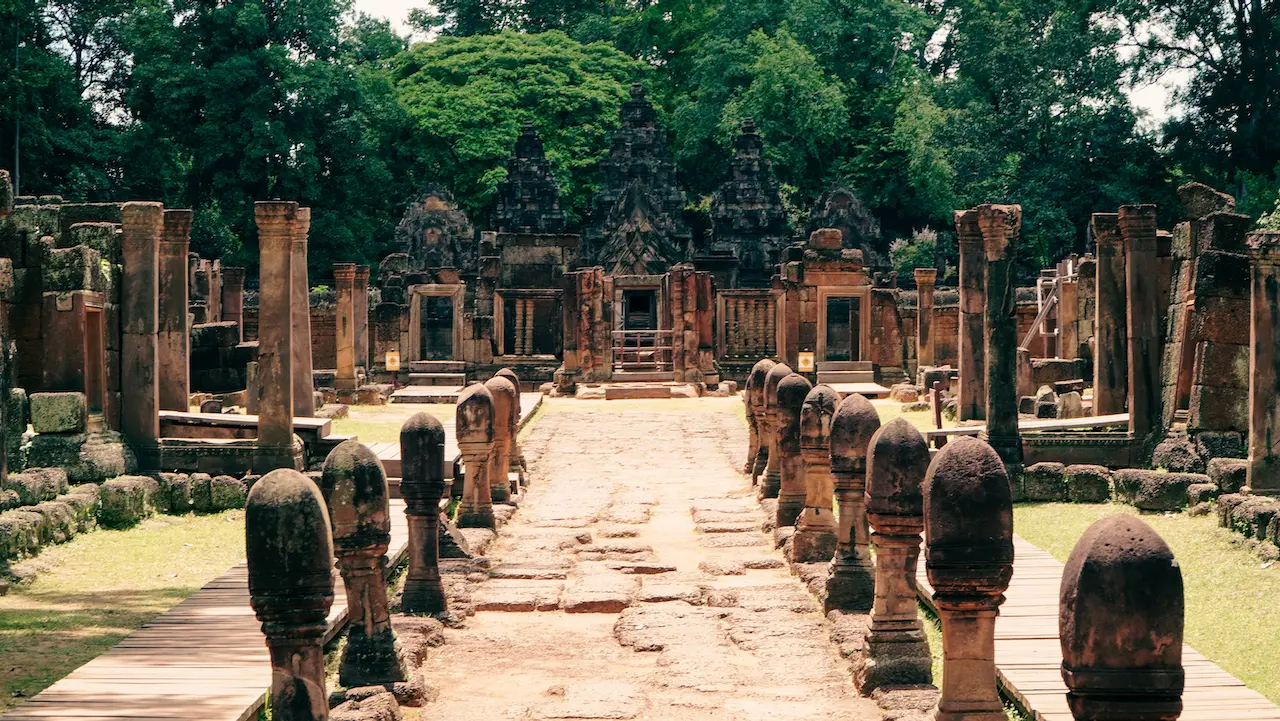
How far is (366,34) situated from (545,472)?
4521 cm

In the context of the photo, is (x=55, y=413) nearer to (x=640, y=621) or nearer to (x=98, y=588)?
(x=98, y=588)

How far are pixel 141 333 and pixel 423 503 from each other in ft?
23.3

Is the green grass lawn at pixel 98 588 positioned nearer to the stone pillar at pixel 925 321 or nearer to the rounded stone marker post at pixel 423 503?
the rounded stone marker post at pixel 423 503

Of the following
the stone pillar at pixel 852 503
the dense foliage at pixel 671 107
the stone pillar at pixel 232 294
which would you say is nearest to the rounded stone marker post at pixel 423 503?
the stone pillar at pixel 852 503

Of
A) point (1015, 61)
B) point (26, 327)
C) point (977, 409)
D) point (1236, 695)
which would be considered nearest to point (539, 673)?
point (1236, 695)

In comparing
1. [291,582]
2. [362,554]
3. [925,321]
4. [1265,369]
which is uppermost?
[925,321]

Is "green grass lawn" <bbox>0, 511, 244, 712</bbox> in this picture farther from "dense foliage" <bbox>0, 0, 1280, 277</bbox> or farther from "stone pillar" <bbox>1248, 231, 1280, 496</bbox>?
"dense foliage" <bbox>0, 0, 1280, 277</bbox>

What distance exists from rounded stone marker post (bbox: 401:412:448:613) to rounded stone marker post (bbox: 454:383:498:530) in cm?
289

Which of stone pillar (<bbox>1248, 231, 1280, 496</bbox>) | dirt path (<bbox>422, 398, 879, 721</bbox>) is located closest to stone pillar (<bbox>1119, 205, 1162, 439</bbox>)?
stone pillar (<bbox>1248, 231, 1280, 496</bbox>)

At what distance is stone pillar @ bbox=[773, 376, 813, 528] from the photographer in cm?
1333

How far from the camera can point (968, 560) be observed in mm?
6270

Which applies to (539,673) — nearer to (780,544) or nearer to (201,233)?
(780,544)

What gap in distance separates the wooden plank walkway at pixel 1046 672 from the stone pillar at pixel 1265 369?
12.0ft

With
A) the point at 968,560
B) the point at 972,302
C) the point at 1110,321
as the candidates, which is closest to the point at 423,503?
the point at 968,560
